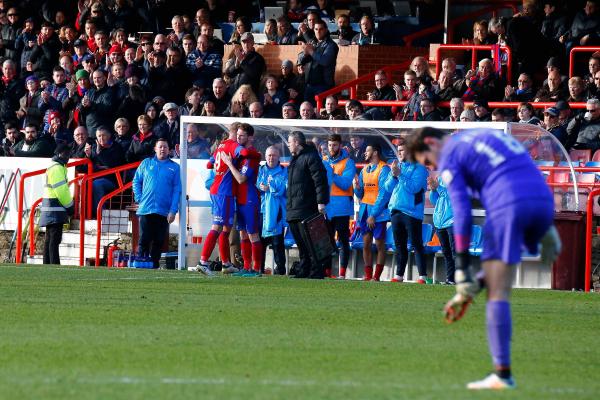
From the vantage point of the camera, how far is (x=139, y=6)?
94.6ft

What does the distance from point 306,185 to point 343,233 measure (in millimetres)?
1488

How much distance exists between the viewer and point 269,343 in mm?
10477

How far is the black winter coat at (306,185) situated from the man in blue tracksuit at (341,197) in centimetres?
114

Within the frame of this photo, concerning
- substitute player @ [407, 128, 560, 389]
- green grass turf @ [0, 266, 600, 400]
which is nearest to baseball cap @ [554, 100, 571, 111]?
green grass turf @ [0, 266, 600, 400]

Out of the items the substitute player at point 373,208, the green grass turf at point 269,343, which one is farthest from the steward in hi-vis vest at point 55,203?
the green grass turf at point 269,343

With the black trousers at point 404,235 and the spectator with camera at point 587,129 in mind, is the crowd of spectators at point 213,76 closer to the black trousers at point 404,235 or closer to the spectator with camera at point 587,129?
the spectator with camera at point 587,129

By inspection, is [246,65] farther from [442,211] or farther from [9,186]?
[442,211]

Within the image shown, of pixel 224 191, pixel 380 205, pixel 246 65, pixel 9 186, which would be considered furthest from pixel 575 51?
pixel 9 186

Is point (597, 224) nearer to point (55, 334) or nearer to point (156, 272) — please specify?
point (156, 272)

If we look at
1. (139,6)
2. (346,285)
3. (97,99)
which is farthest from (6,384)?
(139,6)

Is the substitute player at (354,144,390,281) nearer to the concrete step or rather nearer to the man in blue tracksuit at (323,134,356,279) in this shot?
the man in blue tracksuit at (323,134,356,279)

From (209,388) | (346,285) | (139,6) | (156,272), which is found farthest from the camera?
(139,6)

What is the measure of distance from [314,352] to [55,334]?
2130 millimetres

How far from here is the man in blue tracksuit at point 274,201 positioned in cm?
1970
